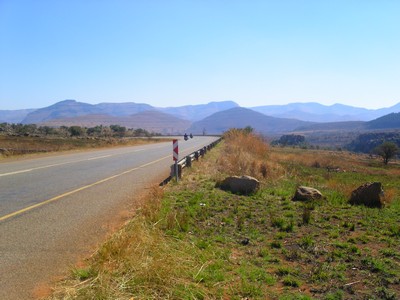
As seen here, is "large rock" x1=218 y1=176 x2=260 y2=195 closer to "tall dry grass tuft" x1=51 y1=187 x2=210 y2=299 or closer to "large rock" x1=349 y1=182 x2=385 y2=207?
"large rock" x1=349 y1=182 x2=385 y2=207

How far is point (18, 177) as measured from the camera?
42.7 ft

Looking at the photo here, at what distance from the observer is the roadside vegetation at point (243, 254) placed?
4.78m

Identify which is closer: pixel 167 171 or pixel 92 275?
pixel 92 275

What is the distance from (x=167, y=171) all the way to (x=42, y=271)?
36.5 ft

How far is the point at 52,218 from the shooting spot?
7.73 m

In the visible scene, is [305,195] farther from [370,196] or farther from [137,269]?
[137,269]

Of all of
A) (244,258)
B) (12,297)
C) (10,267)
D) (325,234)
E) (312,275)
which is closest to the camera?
(12,297)

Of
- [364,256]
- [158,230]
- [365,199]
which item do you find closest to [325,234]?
[364,256]

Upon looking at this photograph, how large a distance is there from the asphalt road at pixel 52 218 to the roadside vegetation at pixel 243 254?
0.49m

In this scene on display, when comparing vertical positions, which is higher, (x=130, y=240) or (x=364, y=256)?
(x=130, y=240)

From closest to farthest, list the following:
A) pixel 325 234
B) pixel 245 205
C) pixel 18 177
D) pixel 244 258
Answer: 1. pixel 244 258
2. pixel 325 234
3. pixel 245 205
4. pixel 18 177

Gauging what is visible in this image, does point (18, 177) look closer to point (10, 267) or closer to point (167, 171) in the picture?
point (167, 171)

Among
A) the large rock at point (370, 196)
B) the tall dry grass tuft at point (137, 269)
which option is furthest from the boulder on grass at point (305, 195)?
the tall dry grass tuft at point (137, 269)

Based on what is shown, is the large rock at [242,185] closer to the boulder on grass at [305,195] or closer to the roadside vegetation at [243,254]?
the roadside vegetation at [243,254]
